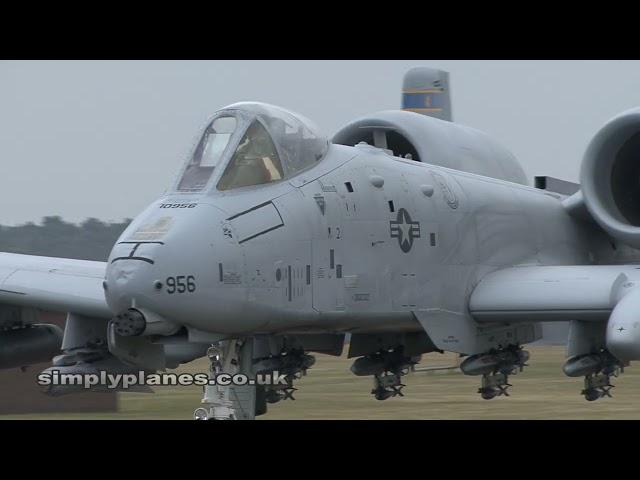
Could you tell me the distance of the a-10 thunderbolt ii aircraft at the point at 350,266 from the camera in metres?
13.2

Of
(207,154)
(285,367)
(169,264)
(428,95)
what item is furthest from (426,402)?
(169,264)

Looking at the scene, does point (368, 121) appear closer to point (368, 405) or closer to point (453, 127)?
point (453, 127)

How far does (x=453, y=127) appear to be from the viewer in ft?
61.6

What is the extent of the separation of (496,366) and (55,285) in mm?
4559

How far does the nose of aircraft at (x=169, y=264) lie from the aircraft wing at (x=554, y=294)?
3.68 metres

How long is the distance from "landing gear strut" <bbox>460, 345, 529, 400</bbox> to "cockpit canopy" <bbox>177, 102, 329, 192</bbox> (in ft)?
10.6

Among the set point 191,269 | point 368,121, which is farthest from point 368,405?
point 191,269

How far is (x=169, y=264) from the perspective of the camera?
1284 cm

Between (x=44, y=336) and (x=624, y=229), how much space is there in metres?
6.12

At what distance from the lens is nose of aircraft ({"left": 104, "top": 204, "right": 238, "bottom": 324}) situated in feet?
41.9

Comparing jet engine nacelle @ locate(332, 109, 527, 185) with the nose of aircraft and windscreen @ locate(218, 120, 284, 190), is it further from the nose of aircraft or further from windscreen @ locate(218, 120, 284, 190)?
the nose of aircraft

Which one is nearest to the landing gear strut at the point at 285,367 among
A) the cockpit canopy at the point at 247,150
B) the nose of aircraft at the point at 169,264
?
the cockpit canopy at the point at 247,150

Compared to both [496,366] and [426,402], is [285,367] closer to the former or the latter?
[496,366]

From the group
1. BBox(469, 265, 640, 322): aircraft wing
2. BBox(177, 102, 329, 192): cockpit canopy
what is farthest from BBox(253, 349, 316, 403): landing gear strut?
BBox(177, 102, 329, 192): cockpit canopy
